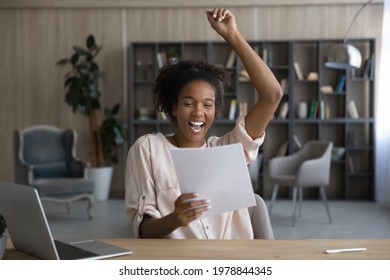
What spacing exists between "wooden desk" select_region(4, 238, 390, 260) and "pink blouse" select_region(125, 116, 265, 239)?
0.42ft

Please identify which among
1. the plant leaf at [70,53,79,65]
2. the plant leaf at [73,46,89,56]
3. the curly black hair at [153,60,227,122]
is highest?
the plant leaf at [73,46,89,56]

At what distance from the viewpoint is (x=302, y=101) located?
306 inches

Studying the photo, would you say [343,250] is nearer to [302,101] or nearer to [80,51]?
[80,51]

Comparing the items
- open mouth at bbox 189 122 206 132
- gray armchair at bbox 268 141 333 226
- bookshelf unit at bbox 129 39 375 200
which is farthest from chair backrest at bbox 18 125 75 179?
open mouth at bbox 189 122 206 132

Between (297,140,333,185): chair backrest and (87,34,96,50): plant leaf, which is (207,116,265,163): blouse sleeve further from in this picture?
(87,34,96,50): plant leaf

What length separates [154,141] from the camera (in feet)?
6.26

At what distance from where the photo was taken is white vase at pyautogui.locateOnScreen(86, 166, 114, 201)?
746cm

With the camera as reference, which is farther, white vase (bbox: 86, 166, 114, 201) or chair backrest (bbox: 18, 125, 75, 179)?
white vase (bbox: 86, 166, 114, 201)

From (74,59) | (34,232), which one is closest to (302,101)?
(74,59)

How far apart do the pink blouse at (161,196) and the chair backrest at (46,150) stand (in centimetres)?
489

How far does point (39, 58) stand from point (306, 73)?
139 inches

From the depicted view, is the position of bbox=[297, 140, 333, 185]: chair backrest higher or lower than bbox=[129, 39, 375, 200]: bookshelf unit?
lower

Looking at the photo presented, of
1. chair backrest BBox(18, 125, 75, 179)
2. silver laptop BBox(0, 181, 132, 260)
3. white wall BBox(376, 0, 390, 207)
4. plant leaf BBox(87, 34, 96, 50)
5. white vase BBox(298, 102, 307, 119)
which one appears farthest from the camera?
white vase BBox(298, 102, 307, 119)

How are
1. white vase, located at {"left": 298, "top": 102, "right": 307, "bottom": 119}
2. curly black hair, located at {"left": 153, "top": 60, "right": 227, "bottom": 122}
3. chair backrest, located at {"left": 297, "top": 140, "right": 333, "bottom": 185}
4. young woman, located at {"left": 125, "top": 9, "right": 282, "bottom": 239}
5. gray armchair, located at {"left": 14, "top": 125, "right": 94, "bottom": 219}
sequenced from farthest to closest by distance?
white vase, located at {"left": 298, "top": 102, "right": 307, "bottom": 119} < gray armchair, located at {"left": 14, "top": 125, "right": 94, "bottom": 219} < chair backrest, located at {"left": 297, "top": 140, "right": 333, "bottom": 185} < curly black hair, located at {"left": 153, "top": 60, "right": 227, "bottom": 122} < young woman, located at {"left": 125, "top": 9, "right": 282, "bottom": 239}
